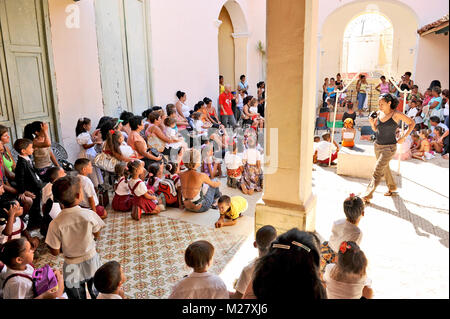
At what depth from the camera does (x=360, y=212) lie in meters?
2.96

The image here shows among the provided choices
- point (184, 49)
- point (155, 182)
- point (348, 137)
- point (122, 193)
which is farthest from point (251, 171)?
point (184, 49)

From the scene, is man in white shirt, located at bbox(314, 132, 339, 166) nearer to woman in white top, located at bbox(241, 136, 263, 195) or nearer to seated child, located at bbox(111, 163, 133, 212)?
woman in white top, located at bbox(241, 136, 263, 195)

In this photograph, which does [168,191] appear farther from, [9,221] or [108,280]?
[108,280]

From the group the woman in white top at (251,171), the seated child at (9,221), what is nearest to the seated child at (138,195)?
the seated child at (9,221)

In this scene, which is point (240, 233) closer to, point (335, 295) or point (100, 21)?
point (335, 295)

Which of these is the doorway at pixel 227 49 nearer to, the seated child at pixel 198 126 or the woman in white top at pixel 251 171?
the seated child at pixel 198 126

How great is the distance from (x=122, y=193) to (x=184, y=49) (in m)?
5.68

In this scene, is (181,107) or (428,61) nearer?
(181,107)

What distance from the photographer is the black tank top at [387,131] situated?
458 centimetres

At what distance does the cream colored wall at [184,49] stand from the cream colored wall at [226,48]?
2621 mm

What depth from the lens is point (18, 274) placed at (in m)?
2.37

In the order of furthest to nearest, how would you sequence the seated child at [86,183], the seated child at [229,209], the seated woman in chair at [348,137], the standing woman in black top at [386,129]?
1. the seated woman in chair at [348,137]
2. the standing woman in black top at [386,129]
3. the seated child at [229,209]
4. the seated child at [86,183]

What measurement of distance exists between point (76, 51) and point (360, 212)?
5.31 m

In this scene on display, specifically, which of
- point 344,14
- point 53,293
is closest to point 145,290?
point 53,293
